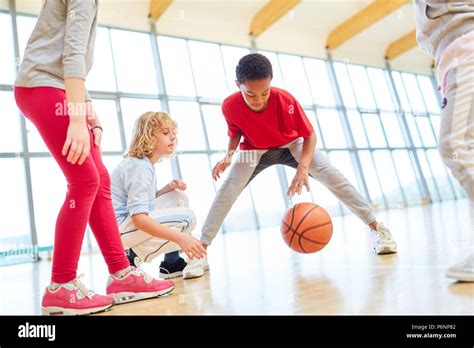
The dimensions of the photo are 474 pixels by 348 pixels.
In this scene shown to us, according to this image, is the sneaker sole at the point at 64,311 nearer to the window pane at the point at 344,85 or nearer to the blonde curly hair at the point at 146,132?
the blonde curly hair at the point at 146,132

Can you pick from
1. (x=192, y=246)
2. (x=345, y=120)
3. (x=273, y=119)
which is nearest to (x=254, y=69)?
(x=273, y=119)

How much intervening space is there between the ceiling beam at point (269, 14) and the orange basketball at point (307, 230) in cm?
698

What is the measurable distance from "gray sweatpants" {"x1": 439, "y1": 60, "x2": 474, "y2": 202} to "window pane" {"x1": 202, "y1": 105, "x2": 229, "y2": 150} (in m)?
6.73

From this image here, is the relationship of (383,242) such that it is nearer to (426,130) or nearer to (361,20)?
(361,20)

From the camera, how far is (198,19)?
840cm

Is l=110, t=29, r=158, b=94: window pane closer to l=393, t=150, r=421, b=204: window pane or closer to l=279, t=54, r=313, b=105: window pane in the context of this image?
l=279, t=54, r=313, b=105: window pane

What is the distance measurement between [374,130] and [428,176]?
2.51 meters

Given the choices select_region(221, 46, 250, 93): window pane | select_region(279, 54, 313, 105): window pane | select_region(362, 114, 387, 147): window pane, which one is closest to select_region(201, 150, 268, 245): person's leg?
select_region(221, 46, 250, 93): window pane

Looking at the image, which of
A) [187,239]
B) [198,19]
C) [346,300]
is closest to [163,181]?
[198,19]

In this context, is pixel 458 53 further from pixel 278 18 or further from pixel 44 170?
pixel 278 18

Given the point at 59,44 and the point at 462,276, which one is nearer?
the point at 462,276

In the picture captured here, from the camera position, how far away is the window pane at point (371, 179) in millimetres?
10562

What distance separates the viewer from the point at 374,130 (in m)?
11.3

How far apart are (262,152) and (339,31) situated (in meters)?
8.76
